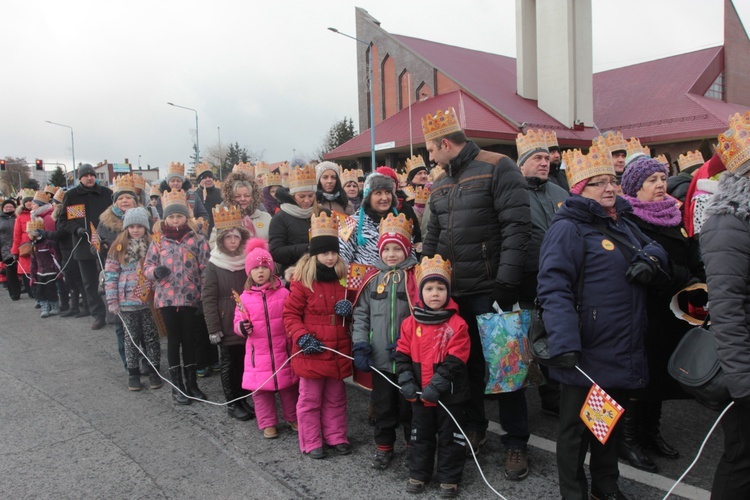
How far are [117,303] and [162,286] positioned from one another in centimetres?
93

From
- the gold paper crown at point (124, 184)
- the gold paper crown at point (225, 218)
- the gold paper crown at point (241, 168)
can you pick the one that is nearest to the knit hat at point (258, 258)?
the gold paper crown at point (225, 218)

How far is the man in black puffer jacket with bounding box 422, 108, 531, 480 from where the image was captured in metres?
3.82

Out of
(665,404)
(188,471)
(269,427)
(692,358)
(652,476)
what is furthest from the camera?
(665,404)

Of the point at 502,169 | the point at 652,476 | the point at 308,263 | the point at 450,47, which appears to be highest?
the point at 450,47

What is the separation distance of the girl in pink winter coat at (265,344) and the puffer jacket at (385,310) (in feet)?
2.91

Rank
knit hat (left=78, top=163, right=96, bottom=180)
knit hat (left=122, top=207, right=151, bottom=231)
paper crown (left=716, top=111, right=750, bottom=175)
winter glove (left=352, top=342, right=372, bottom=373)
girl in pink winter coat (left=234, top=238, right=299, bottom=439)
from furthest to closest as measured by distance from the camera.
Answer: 1. knit hat (left=78, top=163, right=96, bottom=180)
2. knit hat (left=122, top=207, right=151, bottom=231)
3. girl in pink winter coat (left=234, top=238, right=299, bottom=439)
4. winter glove (left=352, top=342, right=372, bottom=373)
5. paper crown (left=716, top=111, right=750, bottom=175)

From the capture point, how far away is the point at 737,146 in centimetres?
301

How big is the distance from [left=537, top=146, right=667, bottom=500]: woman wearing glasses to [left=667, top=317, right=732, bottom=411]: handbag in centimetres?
27

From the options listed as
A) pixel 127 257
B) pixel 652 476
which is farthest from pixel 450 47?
pixel 652 476

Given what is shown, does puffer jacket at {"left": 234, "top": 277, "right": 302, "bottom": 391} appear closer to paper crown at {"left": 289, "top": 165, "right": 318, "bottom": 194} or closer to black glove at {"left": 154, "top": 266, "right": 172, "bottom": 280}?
black glove at {"left": 154, "top": 266, "right": 172, "bottom": 280}

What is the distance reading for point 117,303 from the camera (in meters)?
6.17

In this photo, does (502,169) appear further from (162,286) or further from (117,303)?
(117,303)

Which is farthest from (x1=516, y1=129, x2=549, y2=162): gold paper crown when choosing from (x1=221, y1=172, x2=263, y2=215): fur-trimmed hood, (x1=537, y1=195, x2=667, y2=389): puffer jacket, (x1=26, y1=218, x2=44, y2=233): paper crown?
(x1=26, y1=218, x2=44, y2=233): paper crown

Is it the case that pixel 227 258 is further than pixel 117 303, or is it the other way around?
pixel 117 303
